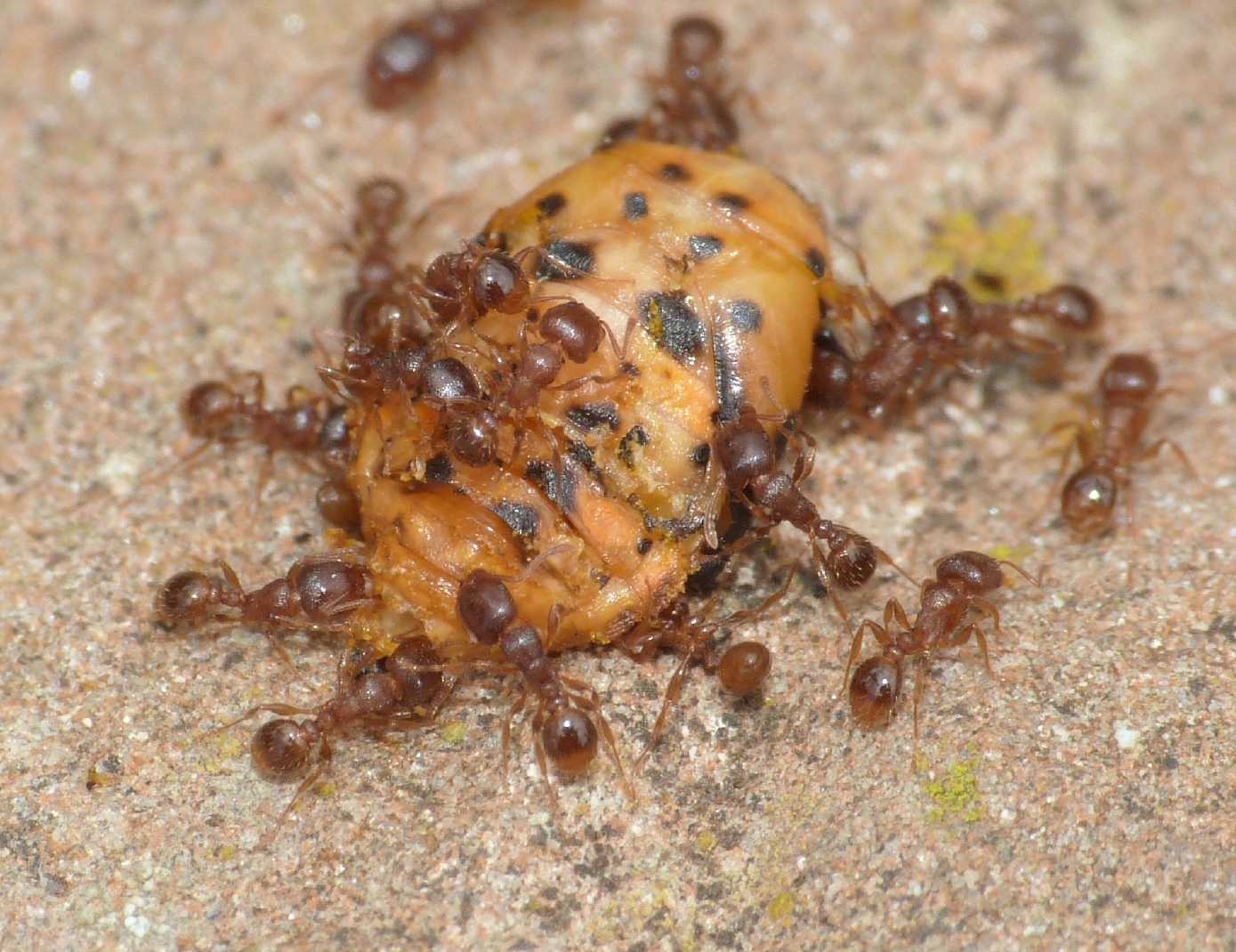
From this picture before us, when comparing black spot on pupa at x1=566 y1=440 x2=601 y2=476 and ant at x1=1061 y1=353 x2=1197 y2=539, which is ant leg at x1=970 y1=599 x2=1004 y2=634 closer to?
ant at x1=1061 y1=353 x2=1197 y2=539

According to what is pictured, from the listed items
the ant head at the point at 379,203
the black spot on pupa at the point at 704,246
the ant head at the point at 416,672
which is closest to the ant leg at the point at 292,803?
the ant head at the point at 416,672

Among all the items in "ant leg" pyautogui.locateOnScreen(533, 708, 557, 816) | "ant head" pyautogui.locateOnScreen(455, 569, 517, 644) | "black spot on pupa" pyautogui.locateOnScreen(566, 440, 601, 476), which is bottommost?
"ant leg" pyautogui.locateOnScreen(533, 708, 557, 816)

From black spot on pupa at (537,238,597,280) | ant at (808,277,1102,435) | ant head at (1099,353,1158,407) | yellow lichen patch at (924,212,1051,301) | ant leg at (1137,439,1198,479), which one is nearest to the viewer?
black spot on pupa at (537,238,597,280)

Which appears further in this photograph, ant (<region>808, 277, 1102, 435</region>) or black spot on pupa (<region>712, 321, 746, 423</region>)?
ant (<region>808, 277, 1102, 435</region>)

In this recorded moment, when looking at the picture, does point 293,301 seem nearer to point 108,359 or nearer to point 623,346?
point 108,359

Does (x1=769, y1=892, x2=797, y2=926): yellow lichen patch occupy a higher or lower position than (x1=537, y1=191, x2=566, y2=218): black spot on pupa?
lower

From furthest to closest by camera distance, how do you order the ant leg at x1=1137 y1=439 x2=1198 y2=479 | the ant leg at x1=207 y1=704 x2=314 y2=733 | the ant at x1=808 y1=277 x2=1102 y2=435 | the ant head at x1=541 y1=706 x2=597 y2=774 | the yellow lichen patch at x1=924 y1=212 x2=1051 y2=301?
1. the yellow lichen patch at x1=924 y1=212 x2=1051 y2=301
2. the ant leg at x1=1137 y1=439 x2=1198 y2=479
3. the ant at x1=808 y1=277 x2=1102 y2=435
4. the ant leg at x1=207 y1=704 x2=314 y2=733
5. the ant head at x1=541 y1=706 x2=597 y2=774

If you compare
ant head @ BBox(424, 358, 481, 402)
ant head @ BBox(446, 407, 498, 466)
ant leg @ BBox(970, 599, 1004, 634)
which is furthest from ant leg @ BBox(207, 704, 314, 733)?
ant leg @ BBox(970, 599, 1004, 634)
